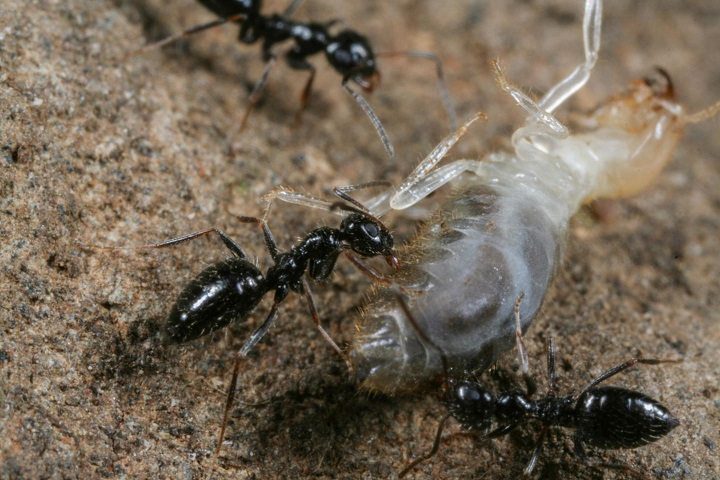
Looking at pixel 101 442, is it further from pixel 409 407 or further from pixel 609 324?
pixel 609 324

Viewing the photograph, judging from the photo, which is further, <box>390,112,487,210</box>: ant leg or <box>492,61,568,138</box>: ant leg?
<box>492,61,568,138</box>: ant leg

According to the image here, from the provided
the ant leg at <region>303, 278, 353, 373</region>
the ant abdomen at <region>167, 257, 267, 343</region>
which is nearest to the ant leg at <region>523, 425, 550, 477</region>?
the ant leg at <region>303, 278, 353, 373</region>

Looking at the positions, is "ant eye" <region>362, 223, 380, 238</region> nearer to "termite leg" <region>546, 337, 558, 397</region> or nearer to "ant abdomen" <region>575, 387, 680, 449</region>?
"termite leg" <region>546, 337, 558, 397</region>

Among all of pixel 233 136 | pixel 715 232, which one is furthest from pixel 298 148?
pixel 715 232

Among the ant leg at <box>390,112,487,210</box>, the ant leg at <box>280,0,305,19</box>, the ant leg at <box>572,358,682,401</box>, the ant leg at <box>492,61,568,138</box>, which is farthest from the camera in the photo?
the ant leg at <box>280,0,305,19</box>

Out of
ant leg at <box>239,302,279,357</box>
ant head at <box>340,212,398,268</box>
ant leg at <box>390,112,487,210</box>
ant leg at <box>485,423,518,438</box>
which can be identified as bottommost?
ant leg at <box>485,423,518,438</box>

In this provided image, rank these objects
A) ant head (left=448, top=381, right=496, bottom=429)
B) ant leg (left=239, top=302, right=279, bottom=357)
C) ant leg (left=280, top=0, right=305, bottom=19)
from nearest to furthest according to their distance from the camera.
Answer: ant head (left=448, top=381, right=496, bottom=429), ant leg (left=239, top=302, right=279, bottom=357), ant leg (left=280, top=0, right=305, bottom=19)

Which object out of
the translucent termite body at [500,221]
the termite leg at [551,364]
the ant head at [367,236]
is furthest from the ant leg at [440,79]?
the termite leg at [551,364]
